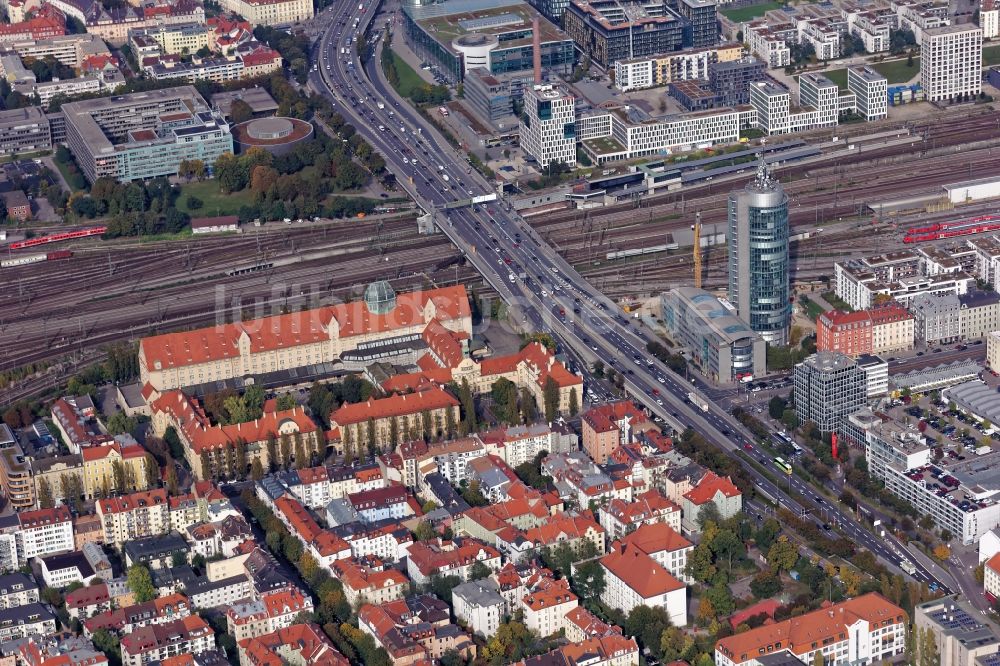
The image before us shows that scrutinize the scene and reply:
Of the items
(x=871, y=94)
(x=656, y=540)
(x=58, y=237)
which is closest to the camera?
(x=656, y=540)

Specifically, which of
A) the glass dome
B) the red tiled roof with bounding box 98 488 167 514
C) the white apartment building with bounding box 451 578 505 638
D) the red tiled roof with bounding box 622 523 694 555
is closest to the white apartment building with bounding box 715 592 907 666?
the red tiled roof with bounding box 622 523 694 555

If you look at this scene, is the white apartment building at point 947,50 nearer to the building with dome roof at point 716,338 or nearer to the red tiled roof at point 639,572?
the building with dome roof at point 716,338

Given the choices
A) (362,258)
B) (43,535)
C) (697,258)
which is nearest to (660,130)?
(362,258)

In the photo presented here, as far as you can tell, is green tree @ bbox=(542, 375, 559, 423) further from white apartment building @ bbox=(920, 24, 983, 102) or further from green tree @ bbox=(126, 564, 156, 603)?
white apartment building @ bbox=(920, 24, 983, 102)

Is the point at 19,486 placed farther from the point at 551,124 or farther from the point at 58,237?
the point at 551,124

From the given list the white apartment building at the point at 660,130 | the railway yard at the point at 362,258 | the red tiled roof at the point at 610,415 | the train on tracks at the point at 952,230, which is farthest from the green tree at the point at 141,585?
the white apartment building at the point at 660,130

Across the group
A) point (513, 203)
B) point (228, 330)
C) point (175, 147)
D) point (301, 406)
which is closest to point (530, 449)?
point (301, 406)

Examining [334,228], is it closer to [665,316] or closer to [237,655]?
[665,316]
